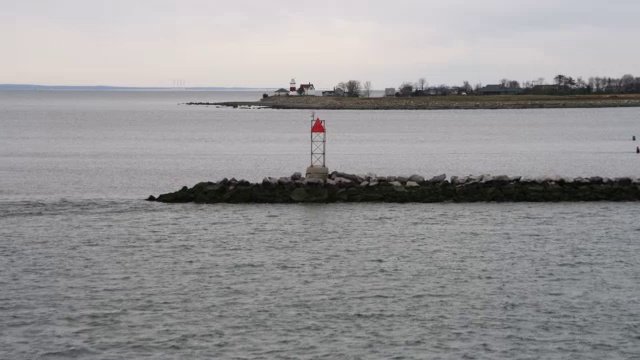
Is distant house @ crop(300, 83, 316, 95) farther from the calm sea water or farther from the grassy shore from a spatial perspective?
the calm sea water

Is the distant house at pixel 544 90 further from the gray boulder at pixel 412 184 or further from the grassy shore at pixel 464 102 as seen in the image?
the gray boulder at pixel 412 184

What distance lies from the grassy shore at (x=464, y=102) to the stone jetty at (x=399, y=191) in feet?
427

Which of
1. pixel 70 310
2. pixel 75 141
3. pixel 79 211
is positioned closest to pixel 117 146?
pixel 75 141

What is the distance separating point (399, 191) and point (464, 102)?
142 m

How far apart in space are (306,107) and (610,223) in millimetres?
147881

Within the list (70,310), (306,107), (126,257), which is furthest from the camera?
(306,107)

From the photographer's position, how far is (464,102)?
171 m

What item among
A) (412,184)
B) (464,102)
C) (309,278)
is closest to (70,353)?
(309,278)

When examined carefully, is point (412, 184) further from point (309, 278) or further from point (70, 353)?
point (70, 353)

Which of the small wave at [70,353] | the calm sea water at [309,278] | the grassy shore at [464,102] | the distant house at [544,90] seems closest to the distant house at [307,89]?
the grassy shore at [464,102]

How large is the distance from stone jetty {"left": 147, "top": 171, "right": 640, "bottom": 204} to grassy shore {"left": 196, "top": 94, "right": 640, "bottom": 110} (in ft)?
427

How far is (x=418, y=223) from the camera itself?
88.3 ft

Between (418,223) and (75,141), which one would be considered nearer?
(418,223)

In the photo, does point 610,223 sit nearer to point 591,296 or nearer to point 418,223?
point 418,223
